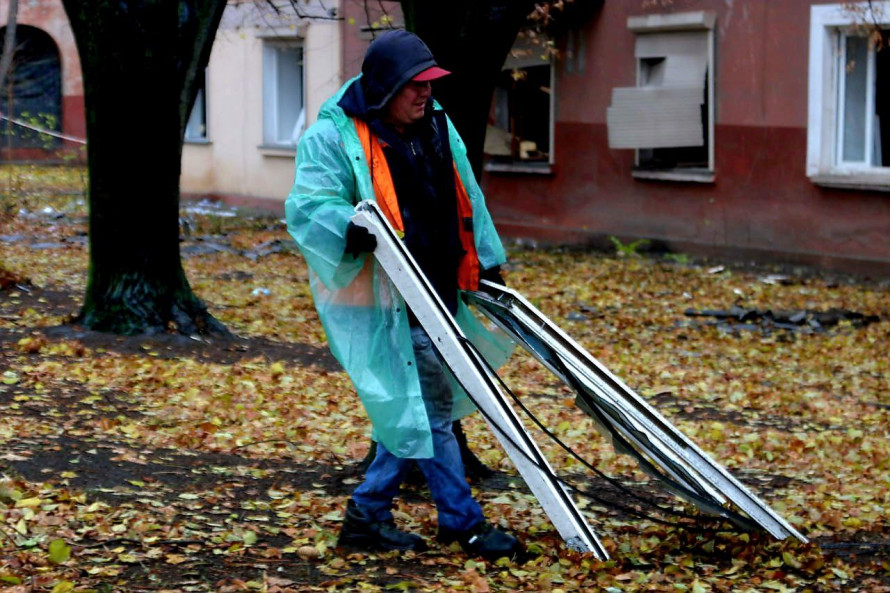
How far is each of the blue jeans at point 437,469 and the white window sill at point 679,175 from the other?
1209 centimetres

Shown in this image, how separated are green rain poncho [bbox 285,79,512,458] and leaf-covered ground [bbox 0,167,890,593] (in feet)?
1.85

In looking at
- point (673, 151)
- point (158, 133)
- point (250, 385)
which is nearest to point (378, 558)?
point (250, 385)

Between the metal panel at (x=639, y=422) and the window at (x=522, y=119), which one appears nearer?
the metal panel at (x=639, y=422)

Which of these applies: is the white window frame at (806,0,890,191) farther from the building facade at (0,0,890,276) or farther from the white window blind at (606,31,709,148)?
the white window blind at (606,31,709,148)

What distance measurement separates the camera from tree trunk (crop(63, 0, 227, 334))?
28.3 ft

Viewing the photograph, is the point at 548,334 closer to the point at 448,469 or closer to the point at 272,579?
the point at 448,469

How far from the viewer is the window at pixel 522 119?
1836 cm

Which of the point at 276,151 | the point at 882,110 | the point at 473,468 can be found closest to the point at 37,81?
the point at 276,151

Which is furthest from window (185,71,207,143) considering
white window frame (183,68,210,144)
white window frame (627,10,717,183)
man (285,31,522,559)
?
man (285,31,522,559)

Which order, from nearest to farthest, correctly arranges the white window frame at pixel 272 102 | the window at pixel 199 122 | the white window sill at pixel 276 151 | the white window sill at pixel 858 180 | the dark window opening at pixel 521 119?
the white window sill at pixel 858 180 < the dark window opening at pixel 521 119 < the white window sill at pixel 276 151 < the white window frame at pixel 272 102 < the window at pixel 199 122

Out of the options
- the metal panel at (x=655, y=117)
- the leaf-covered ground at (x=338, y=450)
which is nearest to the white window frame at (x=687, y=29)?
the metal panel at (x=655, y=117)

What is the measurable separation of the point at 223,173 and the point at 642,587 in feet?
64.6

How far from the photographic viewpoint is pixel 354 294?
460 cm

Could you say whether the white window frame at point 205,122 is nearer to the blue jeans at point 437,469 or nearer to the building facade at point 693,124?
the building facade at point 693,124
